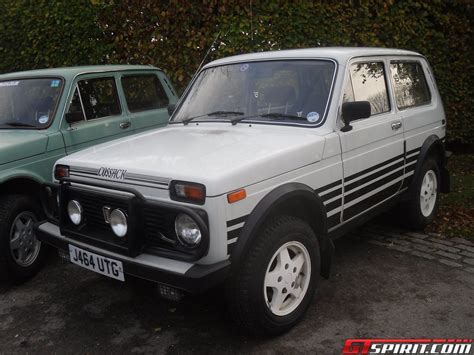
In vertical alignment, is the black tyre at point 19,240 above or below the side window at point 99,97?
below

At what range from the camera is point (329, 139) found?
3.49 m

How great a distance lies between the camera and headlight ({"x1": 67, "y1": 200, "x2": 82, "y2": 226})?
127 inches

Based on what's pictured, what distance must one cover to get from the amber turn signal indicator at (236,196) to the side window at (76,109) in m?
2.67

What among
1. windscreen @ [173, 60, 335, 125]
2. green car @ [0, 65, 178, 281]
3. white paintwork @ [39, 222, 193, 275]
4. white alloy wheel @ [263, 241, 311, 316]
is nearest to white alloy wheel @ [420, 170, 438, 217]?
windscreen @ [173, 60, 335, 125]

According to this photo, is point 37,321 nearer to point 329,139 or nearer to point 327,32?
point 329,139

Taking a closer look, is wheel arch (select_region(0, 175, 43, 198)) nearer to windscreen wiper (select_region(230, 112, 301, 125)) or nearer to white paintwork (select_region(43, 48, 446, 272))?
white paintwork (select_region(43, 48, 446, 272))

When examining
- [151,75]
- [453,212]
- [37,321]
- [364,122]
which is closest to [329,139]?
[364,122]

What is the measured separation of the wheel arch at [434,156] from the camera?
470cm

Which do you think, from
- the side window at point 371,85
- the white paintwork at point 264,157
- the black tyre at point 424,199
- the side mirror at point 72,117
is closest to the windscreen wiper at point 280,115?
the white paintwork at point 264,157

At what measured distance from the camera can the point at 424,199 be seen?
5.06m

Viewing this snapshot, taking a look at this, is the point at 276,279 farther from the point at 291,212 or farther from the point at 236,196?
the point at 236,196

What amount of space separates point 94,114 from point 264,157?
9.45 feet

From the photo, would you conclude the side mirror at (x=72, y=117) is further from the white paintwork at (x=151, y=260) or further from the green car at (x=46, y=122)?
the white paintwork at (x=151, y=260)

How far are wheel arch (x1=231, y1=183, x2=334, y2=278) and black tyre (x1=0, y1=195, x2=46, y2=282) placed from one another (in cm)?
235
